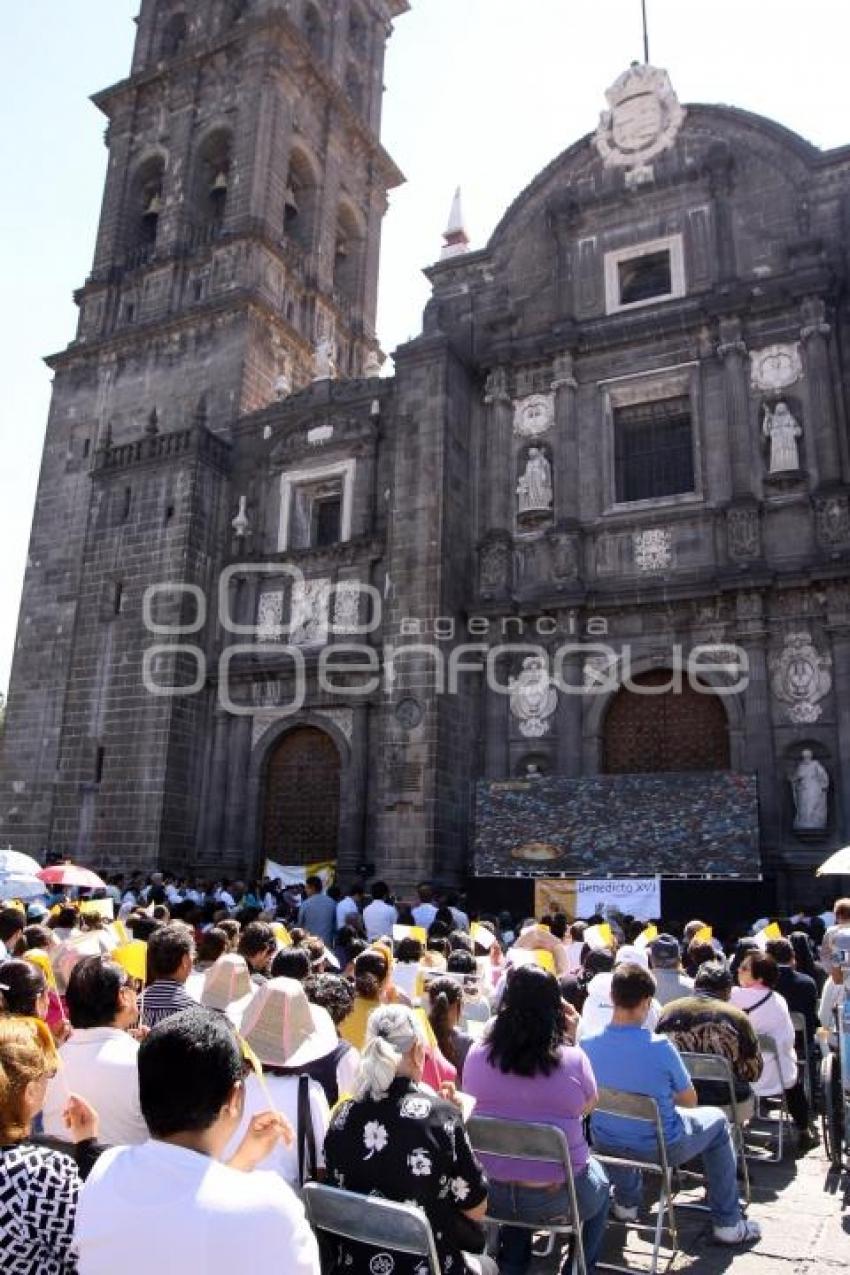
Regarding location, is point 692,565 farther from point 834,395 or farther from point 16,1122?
point 16,1122

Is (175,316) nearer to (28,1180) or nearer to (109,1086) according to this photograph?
(109,1086)

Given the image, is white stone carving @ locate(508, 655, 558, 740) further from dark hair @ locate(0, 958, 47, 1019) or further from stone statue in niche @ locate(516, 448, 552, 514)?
dark hair @ locate(0, 958, 47, 1019)

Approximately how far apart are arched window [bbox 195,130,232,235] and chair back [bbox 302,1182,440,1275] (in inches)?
1174

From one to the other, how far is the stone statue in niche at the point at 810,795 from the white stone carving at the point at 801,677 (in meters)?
0.81

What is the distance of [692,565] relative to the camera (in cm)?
1820

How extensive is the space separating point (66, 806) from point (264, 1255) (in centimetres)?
2104

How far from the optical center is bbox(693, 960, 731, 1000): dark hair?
22.0 feet

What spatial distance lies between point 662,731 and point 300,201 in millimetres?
21995

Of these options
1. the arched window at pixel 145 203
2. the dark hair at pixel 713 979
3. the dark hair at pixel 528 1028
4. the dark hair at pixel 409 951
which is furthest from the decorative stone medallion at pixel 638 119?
the dark hair at pixel 528 1028

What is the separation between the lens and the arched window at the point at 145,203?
30844 millimetres

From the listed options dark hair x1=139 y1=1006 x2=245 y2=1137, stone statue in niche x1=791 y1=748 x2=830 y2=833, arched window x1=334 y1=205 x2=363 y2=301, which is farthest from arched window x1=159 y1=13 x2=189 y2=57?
dark hair x1=139 y1=1006 x2=245 y2=1137

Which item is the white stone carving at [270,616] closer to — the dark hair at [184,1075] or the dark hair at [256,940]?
the dark hair at [256,940]

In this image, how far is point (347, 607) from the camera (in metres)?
21.2

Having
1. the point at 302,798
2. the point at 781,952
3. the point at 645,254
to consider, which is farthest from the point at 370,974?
the point at 645,254
